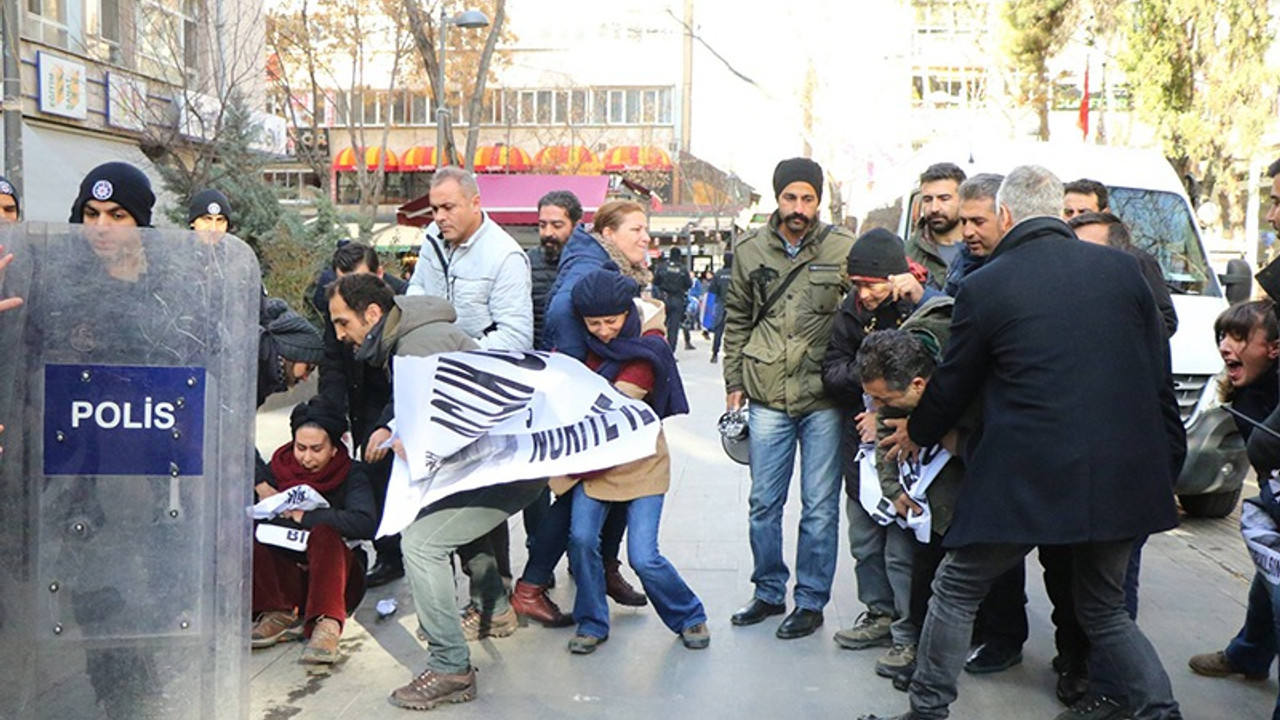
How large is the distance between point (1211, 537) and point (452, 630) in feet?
18.2

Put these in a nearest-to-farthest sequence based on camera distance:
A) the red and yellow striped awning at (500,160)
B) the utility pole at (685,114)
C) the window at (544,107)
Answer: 1. the red and yellow striped awning at (500,160)
2. the window at (544,107)
3. the utility pole at (685,114)

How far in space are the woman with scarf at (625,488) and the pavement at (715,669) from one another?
0.50 feet

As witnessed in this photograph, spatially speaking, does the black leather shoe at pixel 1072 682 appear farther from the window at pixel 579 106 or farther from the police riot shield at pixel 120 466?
the window at pixel 579 106

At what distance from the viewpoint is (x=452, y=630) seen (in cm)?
483

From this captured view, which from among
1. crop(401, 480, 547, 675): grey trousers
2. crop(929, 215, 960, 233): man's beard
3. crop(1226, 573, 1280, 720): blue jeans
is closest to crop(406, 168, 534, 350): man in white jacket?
crop(401, 480, 547, 675): grey trousers

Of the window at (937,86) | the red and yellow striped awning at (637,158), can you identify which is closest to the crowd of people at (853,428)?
the window at (937,86)

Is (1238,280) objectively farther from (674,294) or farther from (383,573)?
(674,294)

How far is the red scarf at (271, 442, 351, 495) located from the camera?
5.65 metres

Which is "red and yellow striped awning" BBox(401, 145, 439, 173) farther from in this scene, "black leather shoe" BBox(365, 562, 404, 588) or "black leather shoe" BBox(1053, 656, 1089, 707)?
"black leather shoe" BBox(1053, 656, 1089, 707)

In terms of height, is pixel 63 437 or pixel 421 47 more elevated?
pixel 421 47

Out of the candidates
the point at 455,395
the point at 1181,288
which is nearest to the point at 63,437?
Answer: the point at 455,395

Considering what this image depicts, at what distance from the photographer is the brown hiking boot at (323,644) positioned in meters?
5.22

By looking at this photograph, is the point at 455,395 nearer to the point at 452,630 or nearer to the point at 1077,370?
the point at 452,630

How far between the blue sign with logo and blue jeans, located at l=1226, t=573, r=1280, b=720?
3.98 m
